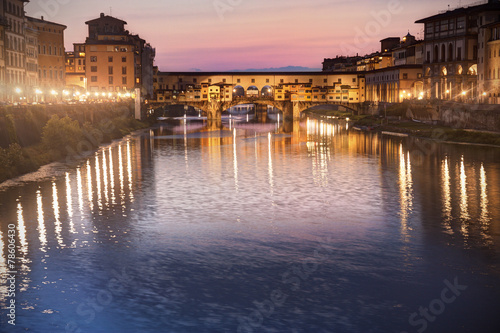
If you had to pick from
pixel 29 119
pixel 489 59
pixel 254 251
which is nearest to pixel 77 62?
pixel 29 119

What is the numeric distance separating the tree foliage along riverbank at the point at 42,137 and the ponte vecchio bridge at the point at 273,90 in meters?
63.4

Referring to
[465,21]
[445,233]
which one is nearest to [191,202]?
[445,233]

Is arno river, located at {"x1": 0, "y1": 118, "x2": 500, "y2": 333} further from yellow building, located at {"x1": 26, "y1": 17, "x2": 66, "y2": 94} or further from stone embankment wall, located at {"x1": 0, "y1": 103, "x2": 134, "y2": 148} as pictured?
yellow building, located at {"x1": 26, "y1": 17, "x2": 66, "y2": 94}

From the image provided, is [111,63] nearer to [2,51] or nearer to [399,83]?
[2,51]

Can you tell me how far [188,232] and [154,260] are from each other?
14.7 ft

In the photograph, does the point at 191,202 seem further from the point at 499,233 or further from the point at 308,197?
the point at 499,233

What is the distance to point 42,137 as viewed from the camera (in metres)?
57.5

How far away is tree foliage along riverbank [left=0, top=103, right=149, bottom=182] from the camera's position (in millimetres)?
46469

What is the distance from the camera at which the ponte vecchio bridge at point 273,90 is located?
476 feet

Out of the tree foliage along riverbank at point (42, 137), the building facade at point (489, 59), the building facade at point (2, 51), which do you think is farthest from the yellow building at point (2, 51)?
the building facade at point (489, 59)

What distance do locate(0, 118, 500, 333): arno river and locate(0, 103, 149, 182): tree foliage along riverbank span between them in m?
2.27

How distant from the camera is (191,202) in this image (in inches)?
1422

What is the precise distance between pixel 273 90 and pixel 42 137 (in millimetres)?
97930

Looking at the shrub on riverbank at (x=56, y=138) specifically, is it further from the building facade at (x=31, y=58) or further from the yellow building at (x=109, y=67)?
the yellow building at (x=109, y=67)
